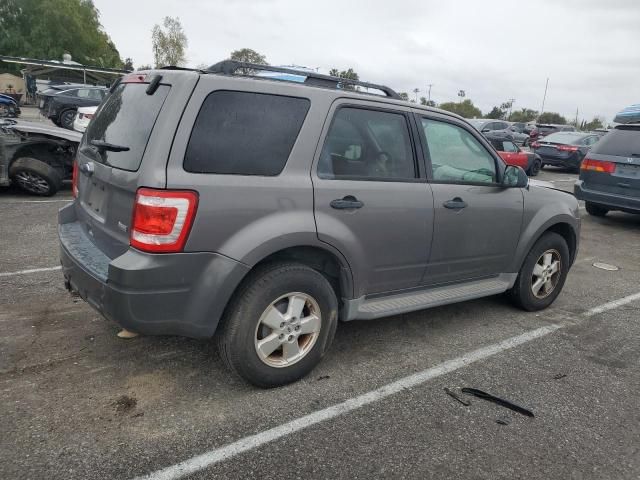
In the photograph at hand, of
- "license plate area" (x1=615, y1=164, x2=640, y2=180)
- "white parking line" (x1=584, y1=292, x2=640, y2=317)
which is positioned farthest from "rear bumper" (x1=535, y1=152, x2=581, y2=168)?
"white parking line" (x1=584, y1=292, x2=640, y2=317)

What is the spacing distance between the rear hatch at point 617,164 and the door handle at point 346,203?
271 inches

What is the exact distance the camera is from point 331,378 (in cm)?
323

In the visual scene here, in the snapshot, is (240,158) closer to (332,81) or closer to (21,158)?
(332,81)

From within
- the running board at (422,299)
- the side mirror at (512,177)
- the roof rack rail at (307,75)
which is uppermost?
the roof rack rail at (307,75)

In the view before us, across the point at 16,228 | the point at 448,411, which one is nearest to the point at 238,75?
the point at 448,411

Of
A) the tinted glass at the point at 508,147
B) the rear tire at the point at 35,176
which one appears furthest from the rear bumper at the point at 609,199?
the rear tire at the point at 35,176

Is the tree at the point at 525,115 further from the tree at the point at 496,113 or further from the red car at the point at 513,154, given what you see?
the red car at the point at 513,154

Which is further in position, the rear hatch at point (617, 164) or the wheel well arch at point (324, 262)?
the rear hatch at point (617, 164)

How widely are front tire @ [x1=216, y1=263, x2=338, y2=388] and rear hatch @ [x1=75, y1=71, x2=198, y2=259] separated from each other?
2.39 feet

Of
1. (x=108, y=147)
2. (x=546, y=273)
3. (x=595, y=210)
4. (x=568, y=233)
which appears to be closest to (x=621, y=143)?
(x=595, y=210)

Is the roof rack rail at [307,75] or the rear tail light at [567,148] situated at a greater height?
the rear tail light at [567,148]

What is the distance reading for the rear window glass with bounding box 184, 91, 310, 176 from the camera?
8.71 feet

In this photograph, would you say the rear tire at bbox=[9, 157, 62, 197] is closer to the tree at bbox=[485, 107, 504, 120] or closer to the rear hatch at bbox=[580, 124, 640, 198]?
the rear hatch at bbox=[580, 124, 640, 198]

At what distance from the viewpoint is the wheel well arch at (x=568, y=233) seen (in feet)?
15.3
